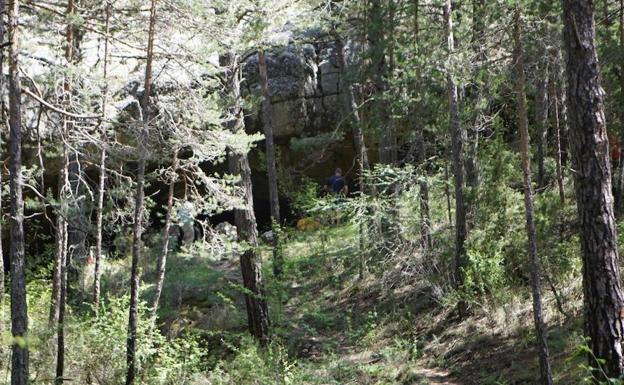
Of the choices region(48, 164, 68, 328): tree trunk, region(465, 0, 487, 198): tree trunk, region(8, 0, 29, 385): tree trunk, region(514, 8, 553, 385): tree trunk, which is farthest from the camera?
region(48, 164, 68, 328): tree trunk

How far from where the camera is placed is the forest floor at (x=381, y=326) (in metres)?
9.46

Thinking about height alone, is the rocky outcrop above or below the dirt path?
above

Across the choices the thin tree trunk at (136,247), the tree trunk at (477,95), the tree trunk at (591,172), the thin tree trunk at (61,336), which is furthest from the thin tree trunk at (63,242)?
the tree trunk at (591,172)

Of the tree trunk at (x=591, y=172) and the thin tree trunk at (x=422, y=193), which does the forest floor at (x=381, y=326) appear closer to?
the thin tree trunk at (x=422, y=193)

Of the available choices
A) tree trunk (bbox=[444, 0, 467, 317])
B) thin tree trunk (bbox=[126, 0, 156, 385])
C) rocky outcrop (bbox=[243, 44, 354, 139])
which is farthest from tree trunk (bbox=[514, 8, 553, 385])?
rocky outcrop (bbox=[243, 44, 354, 139])

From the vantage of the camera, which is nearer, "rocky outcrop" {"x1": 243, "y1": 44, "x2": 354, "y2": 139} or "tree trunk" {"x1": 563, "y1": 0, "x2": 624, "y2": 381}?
"tree trunk" {"x1": 563, "y1": 0, "x2": 624, "y2": 381}

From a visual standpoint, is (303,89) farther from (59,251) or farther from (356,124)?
(59,251)

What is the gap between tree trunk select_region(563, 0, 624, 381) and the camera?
5.93m

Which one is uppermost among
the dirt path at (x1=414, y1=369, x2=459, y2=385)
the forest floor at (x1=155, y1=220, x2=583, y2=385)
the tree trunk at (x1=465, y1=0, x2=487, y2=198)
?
the tree trunk at (x1=465, y1=0, x2=487, y2=198)

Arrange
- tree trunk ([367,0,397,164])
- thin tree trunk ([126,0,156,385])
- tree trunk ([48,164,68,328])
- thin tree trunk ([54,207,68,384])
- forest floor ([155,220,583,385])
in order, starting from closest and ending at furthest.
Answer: thin tree trunk ([126,0,156,385]), thin tree trunk ([54,207,68,384]), forest floor ([155,220,583,385]), tree trunk ([48,164,68,328]), tree trunk ([367,0,397,164])

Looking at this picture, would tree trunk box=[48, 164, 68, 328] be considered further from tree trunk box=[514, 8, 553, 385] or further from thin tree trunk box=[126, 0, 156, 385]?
tree trunk box=[514, 8, 553, 385]

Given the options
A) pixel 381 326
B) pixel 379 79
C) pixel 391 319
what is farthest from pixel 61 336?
pixel 379 79

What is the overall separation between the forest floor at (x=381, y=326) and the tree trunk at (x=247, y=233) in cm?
34

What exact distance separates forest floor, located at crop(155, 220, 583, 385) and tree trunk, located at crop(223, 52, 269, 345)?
343 mm
